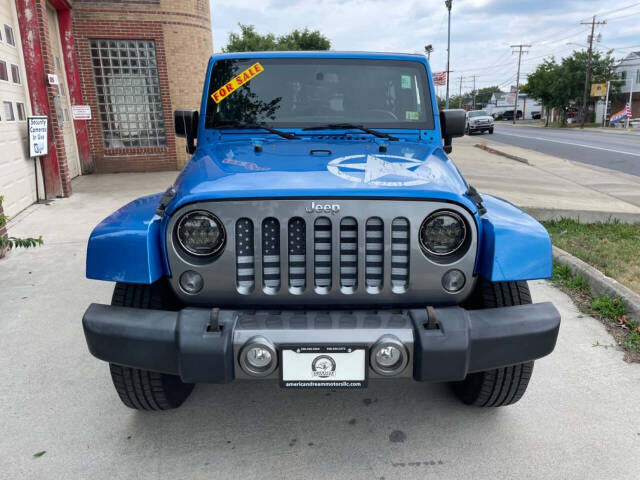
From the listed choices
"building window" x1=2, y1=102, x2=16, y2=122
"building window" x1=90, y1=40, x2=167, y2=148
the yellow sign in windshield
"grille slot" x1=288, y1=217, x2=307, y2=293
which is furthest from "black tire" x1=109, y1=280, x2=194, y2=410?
"building window" x1=90, y1=40, x2=167, y2=148

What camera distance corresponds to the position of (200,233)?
2.24 m

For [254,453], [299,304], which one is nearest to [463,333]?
[299,304]

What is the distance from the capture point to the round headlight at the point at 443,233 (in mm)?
2234

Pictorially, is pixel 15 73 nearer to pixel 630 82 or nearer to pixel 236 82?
pixel 236 82

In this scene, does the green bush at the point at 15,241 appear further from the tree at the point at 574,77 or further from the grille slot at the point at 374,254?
the tree at the point at 574,77

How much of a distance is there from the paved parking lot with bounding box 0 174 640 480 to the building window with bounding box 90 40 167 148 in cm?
938

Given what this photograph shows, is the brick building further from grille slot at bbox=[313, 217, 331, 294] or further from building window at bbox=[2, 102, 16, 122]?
grille slot at bbox=[313, 217, 331, 294]

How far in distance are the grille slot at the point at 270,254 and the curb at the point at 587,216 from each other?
5.37 meters

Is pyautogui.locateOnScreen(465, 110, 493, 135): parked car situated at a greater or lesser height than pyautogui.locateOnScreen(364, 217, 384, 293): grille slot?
lesser

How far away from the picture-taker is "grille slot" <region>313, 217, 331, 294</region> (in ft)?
7.24

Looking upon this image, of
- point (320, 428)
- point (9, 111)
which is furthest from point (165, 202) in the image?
point (9, 111)

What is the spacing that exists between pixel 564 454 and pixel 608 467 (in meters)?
0.18

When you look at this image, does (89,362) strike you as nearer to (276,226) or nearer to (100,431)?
(100,431)

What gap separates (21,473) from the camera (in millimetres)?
2363
